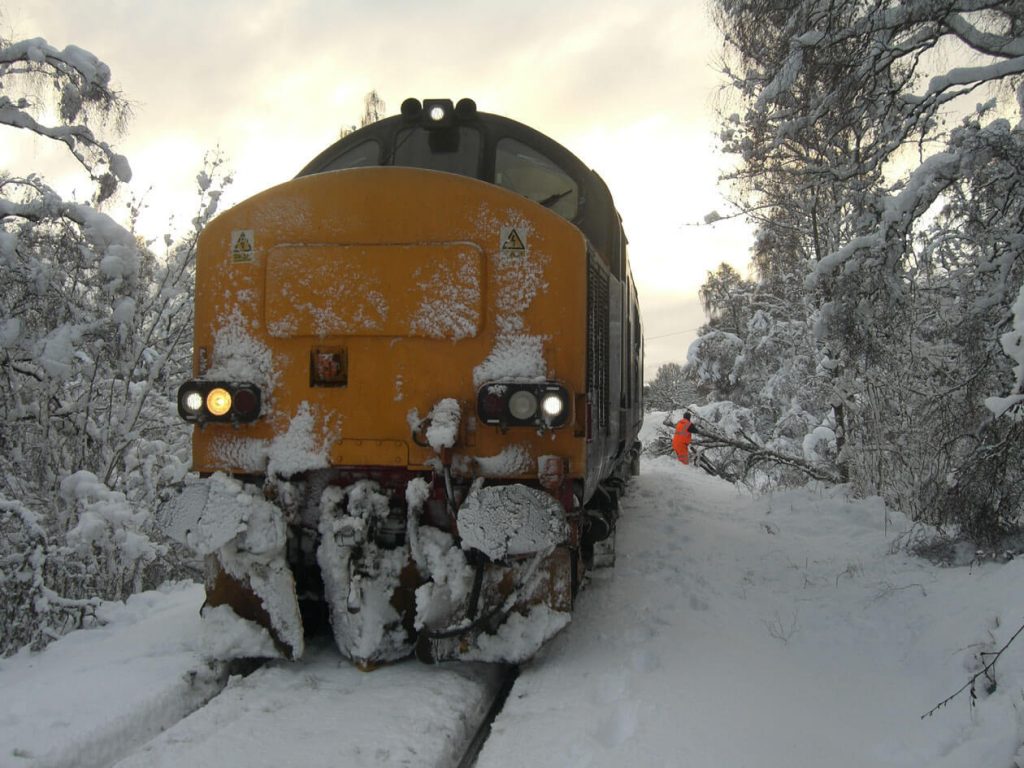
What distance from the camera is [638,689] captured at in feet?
11.3

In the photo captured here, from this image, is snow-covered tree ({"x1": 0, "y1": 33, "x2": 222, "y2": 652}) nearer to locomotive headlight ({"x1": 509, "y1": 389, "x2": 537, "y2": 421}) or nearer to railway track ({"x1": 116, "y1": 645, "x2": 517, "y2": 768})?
railway track ({"x1": 116, "y1": 645, "x2": 517, "y2": 768})

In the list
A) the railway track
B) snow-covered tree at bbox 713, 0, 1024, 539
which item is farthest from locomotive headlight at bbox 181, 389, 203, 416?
snow-covered tree at bbox 713, 0, 1024, 539

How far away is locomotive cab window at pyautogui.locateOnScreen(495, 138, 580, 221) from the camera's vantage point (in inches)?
194

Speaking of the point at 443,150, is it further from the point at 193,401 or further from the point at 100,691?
the point at 100,691

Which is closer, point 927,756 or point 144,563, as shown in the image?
point 927,756

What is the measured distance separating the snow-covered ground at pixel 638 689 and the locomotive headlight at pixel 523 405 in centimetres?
120

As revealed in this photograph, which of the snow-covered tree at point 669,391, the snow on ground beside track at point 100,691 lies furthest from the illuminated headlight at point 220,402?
the snow-covered tree at point 669,391

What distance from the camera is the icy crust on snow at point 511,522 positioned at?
3.47 meters

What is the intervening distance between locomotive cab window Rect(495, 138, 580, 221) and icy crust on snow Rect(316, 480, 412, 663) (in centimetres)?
Result: 217

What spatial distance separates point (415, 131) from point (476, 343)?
1992mm

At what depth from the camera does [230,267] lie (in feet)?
13.0

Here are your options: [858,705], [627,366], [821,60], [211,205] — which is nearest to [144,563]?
[211,205]

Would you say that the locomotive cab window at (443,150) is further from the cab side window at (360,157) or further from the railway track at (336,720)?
the railway track at (336,720)

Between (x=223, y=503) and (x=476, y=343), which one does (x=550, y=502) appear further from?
(x=223, y=503)
